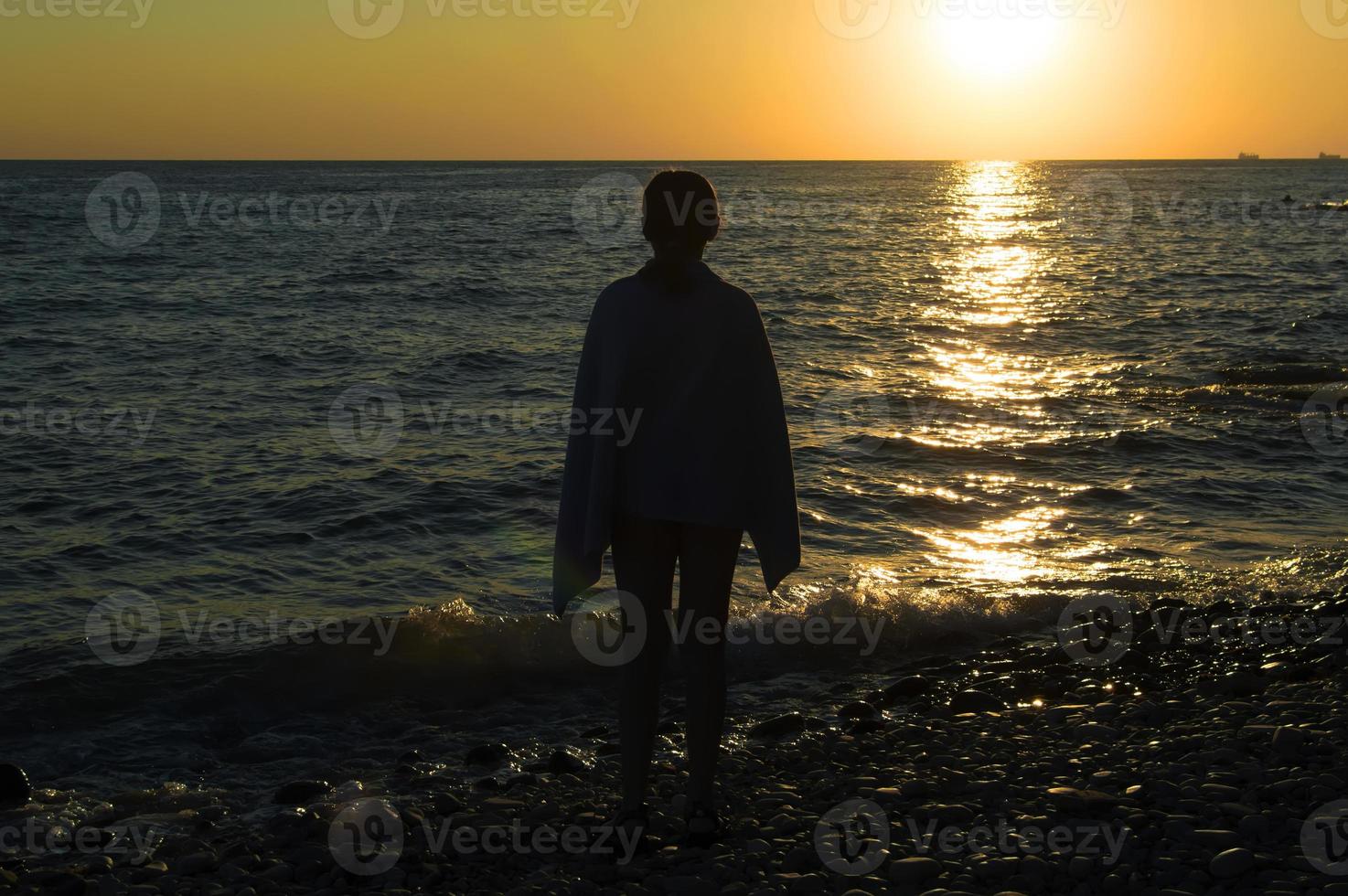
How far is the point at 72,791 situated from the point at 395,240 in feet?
128

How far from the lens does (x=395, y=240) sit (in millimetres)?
42500

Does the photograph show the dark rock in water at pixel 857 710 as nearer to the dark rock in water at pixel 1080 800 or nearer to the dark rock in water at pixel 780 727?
the dark rock in water at pixel 780 727

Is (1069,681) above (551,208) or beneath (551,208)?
beneath

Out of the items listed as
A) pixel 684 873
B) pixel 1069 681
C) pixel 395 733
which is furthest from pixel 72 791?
pixel 1069 681

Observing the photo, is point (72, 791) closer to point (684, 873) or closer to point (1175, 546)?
point (684, 873)
